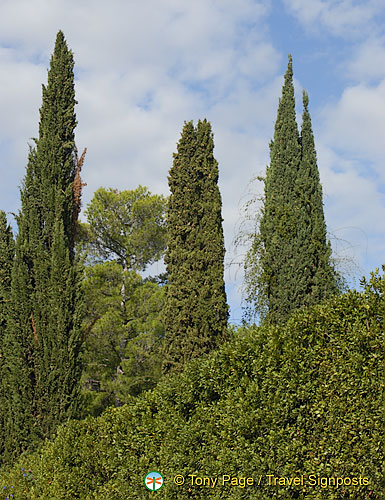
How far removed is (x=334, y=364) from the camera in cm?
500

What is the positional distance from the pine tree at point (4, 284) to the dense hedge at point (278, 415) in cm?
642

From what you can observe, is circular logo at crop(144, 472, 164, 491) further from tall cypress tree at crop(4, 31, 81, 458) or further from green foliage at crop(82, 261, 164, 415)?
green foliage at crop(82, 261, 164, 415)

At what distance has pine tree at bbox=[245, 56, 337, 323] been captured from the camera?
1223cm

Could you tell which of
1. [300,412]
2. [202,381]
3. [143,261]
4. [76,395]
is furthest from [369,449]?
[143,261]

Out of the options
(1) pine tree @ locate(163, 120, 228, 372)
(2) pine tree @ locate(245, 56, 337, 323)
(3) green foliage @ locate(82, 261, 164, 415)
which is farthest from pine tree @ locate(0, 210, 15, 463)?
(3) green foliage @ locate(82, 261, 164, 415)

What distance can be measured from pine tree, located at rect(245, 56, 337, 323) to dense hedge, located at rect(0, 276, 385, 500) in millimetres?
5640

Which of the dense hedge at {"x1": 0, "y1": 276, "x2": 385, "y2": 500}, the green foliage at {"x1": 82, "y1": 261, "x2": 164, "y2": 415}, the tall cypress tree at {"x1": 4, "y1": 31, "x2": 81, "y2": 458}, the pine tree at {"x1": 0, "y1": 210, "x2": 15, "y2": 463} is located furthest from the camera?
the green foliage at {"x1": 82, "y1": 261, "x2": 164, "y2": 415}

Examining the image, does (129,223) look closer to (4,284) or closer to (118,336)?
(118,336)

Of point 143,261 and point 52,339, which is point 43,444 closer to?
point 52,339

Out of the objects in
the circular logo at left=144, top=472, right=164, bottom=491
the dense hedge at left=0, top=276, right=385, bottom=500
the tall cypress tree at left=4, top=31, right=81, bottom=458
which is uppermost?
the tall cypress tree at left=4, top=31, right=81, bottom=458

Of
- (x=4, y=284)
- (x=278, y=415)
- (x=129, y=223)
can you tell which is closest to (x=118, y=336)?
(x=129, y=223)

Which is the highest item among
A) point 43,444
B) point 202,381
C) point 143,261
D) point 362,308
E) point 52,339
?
point 143,261

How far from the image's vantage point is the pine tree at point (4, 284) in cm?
1291

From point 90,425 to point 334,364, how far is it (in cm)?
528
